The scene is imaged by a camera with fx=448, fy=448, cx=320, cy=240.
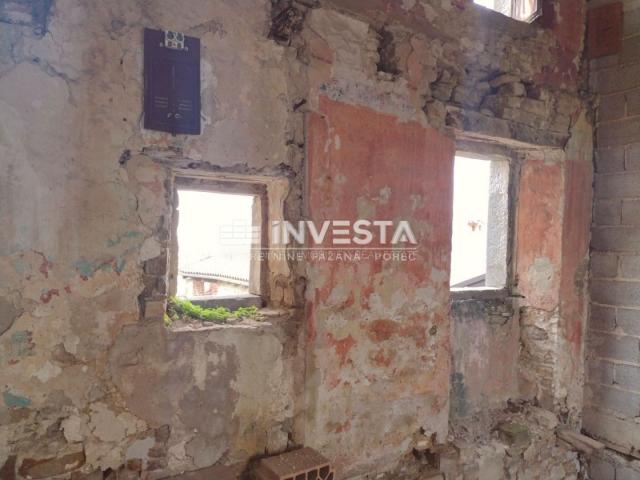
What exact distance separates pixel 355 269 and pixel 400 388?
2.39 ft

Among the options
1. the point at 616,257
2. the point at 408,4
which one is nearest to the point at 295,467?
the point at 408,4

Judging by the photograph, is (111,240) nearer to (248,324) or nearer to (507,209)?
(248,324)

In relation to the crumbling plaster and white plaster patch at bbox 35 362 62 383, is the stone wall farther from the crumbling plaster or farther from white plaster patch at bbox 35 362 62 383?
white plaster patch at bbox 35 362 62 383

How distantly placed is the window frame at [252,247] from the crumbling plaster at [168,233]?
151 mm

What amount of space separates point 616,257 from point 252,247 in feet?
8.35

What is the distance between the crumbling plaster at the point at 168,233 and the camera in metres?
1.65

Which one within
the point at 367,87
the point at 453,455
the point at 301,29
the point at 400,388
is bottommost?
the point at 453,455

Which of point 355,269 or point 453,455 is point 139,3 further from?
point 453,455

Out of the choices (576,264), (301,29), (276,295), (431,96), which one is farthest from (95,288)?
(576,264)

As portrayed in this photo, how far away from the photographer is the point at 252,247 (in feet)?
7.88

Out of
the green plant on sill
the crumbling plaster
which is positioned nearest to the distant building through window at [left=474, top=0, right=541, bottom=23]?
the crumbling plaster

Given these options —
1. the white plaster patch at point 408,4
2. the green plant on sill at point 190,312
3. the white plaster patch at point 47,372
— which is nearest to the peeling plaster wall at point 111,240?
the white plaster patch at point 47,372

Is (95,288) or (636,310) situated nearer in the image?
(95,288)

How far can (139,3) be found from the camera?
179cm
